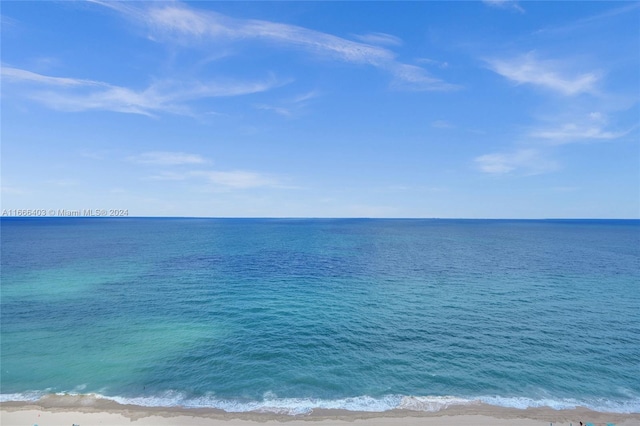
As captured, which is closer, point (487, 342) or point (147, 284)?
point (487, 342)

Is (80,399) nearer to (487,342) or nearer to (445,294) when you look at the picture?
(487,342)

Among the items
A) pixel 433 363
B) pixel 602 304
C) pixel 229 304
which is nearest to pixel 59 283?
pixel 229 304

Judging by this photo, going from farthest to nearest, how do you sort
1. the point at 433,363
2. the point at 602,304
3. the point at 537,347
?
1. the point at 602,304
2. the point at 537,347
3. the point at 433,363

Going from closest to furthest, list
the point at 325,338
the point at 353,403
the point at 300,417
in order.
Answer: the point at 300,417
the point at 353,403
the point at 325,338

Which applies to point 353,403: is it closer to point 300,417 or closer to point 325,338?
point 300,417

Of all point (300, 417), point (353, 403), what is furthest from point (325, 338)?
point (300, 417)

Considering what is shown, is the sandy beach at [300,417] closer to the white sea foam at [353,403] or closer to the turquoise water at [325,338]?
the white sea foam at [353,403]
